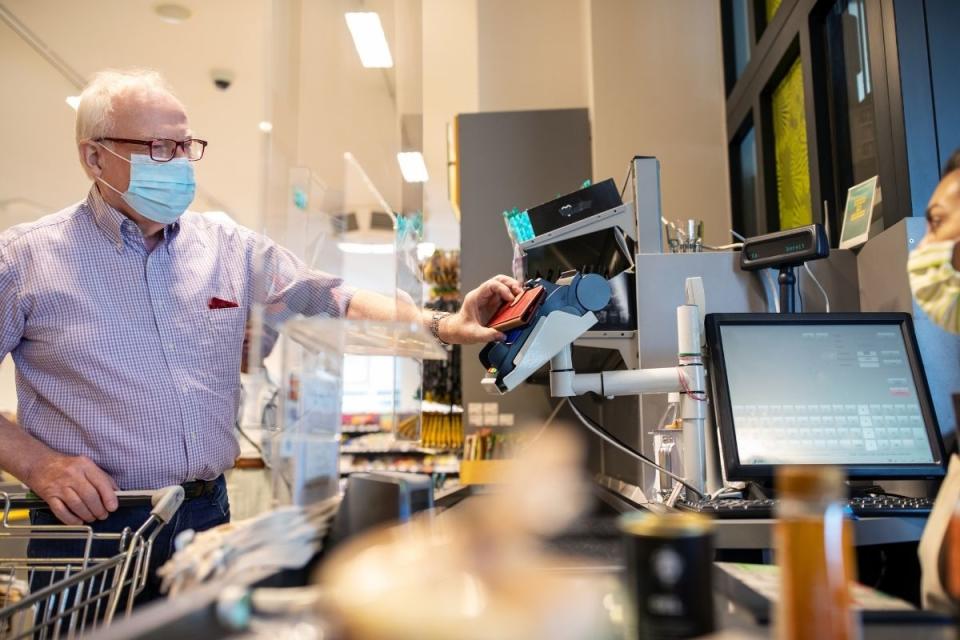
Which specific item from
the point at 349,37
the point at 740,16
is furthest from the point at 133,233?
the point at 740,16

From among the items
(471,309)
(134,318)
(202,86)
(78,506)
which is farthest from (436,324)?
(202,86)

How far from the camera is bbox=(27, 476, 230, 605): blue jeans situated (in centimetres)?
145

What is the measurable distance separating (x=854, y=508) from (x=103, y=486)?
4.42ft

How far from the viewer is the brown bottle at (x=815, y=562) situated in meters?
0.50

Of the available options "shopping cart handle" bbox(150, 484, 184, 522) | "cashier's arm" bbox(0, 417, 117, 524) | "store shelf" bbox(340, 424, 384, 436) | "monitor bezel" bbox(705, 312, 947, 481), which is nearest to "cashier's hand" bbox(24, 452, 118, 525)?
"cashier's arm" bbox(0, 417, 117, 524)

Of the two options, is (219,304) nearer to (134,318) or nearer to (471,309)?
(134,318)

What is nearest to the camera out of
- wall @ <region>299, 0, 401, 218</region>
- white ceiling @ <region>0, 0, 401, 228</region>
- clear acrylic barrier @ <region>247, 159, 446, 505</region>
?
clear acrylic barrier @ <region>247, 159, 446, 505</region>

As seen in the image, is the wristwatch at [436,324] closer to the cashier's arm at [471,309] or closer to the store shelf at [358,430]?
the cashier's arm at [471,309]

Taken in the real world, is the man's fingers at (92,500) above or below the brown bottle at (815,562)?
below

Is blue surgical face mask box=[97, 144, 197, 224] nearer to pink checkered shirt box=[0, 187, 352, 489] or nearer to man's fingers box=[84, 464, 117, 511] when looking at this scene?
pink checkered shirt box=[0, 187, 352, 489]

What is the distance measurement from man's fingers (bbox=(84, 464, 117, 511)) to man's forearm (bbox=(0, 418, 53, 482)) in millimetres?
172

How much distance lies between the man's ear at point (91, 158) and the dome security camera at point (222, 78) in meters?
4.39

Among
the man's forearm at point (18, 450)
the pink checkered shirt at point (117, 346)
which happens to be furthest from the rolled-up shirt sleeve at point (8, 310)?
the man's forearm at point (18, 450)

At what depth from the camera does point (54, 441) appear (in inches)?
65.4
